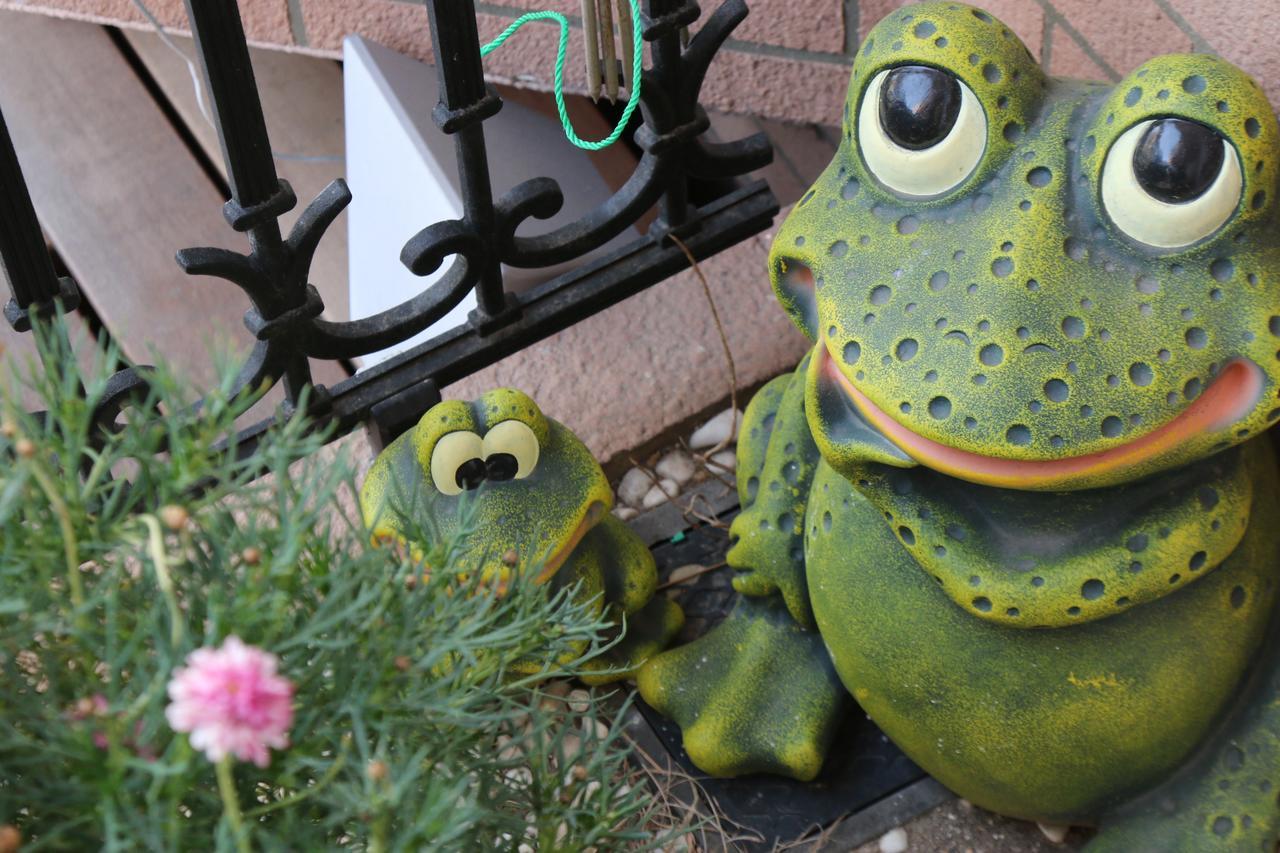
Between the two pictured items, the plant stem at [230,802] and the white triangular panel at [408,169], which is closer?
the plant stem at [230,802]

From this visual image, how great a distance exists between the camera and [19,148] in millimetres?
2098

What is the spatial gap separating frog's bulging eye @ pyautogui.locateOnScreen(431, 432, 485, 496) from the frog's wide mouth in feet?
1.35

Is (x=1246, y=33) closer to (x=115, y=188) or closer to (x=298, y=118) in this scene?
(x=298, y=118)

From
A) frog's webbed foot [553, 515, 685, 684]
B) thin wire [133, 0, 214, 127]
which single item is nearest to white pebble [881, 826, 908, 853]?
frog's webbed foot [553, 515, 685, 684]

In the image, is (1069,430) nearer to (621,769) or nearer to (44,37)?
(621,769)

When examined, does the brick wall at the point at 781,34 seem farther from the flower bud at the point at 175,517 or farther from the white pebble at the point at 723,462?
the flower bud at the point at 175,517

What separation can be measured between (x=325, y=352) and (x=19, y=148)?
0.97 m

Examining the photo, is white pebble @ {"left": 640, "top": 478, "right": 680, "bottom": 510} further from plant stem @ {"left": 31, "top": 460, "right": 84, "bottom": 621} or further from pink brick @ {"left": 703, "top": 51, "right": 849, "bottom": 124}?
plant stem @ {"left": 31, "top": 460, "right": 84, "bottom": 621}

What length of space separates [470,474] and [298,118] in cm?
109

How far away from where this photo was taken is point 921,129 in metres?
0.94

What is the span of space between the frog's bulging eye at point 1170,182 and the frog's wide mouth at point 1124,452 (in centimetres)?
9

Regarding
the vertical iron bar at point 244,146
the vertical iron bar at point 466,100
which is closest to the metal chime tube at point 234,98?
the vertical iron bar at point 244,146

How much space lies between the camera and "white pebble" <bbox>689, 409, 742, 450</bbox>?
5.27ft

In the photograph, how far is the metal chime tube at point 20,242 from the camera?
121 cm
